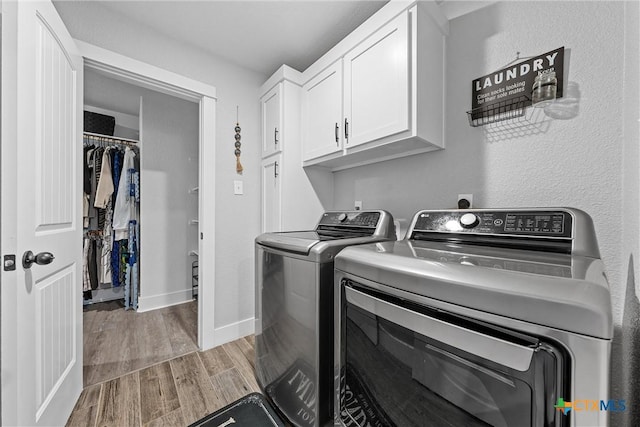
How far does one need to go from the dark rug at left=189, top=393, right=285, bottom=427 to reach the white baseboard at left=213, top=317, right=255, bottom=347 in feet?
2.44

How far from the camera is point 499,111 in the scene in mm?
1271

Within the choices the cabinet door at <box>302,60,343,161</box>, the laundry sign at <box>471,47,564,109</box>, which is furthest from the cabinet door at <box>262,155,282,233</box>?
the laundry sign at <box>471,47,564,109</box>

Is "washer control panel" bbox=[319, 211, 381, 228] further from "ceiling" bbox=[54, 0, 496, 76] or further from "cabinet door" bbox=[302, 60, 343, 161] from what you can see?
"ceiling" bbox=[54, 0, 496, 76]

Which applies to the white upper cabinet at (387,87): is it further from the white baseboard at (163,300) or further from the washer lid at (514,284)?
the white baseboard at (163,300)

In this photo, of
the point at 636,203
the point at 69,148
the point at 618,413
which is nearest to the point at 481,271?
the point at 636,203

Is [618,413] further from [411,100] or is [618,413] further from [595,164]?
[411,100]

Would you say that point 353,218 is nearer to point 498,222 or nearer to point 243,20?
point 498,222

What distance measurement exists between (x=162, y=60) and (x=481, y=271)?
238 cm

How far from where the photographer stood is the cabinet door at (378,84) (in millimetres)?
1316

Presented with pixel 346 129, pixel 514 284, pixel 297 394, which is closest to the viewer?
pixel 514 284

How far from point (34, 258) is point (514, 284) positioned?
158 cm

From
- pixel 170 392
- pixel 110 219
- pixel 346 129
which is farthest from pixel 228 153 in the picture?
pixel 110 219

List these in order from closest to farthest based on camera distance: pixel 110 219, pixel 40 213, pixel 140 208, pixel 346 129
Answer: pixel 40 213
pixel 346 129
pixel 140 208
pixel 110 219

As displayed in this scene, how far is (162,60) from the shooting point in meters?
1.89
